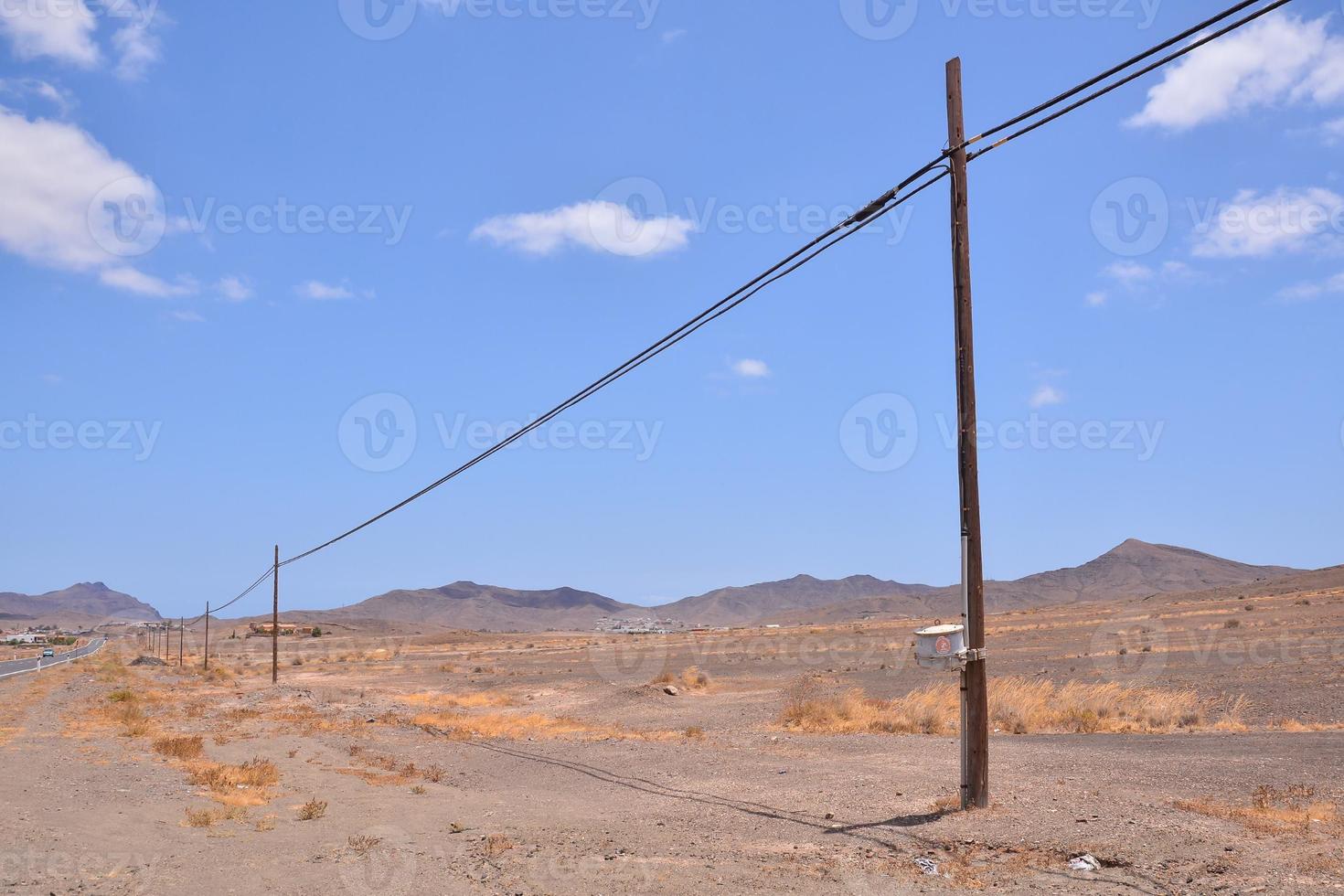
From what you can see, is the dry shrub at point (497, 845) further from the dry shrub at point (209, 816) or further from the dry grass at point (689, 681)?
the dry grass at point (689, 681)

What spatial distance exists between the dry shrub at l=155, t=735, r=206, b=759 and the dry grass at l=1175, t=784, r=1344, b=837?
19.3 m

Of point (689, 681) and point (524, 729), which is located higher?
point (524, 729)

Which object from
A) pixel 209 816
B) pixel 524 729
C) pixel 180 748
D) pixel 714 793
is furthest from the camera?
pixel 524 729

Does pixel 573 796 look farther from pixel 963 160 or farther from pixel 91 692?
pixel 91 692

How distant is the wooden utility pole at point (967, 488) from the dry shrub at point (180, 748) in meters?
17.1

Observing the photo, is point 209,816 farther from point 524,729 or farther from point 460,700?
point 460,700

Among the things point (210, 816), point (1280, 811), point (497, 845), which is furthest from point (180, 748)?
point (1280, 811)

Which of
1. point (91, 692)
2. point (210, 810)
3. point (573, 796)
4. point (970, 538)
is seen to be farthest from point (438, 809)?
point (91, 692)

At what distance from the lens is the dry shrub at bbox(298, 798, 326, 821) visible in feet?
48.0

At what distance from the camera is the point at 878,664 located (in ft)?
160

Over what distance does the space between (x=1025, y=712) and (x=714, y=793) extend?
36.6 feet

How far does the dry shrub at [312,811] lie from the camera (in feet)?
48.0

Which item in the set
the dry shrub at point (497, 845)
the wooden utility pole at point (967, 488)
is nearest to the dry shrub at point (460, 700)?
the dry shrub at point (497, 845)

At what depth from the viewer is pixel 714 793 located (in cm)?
1596
